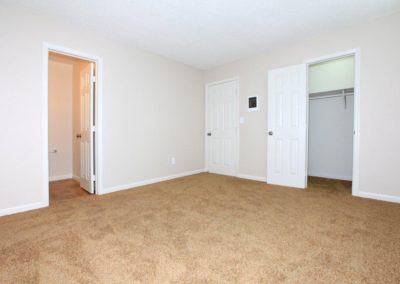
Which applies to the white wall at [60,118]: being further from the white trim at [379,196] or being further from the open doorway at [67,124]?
the white trim at [379,196]

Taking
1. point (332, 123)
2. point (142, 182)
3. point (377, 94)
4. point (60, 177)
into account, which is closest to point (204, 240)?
point (142, 182)

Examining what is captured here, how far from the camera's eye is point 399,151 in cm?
262

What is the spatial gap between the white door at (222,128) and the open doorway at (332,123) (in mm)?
1549

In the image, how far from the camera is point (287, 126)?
11.6 feet

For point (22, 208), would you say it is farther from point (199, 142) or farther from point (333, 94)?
point (333, 94)

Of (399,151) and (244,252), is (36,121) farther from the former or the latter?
(399,151)

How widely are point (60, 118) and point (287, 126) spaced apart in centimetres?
448

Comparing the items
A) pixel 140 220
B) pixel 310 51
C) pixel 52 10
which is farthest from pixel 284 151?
pixel 52 10

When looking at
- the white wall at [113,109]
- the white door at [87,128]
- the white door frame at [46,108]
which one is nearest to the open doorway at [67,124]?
the white door at [87,128]

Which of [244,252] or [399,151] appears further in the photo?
[399,151]

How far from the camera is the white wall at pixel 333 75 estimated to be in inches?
147

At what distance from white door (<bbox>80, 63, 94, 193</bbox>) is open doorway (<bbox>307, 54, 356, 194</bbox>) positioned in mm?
3722

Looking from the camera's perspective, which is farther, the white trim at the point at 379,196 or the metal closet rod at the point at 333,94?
the metal closet rod at the point at 333,94

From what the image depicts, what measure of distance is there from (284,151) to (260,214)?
1642 millimetres
